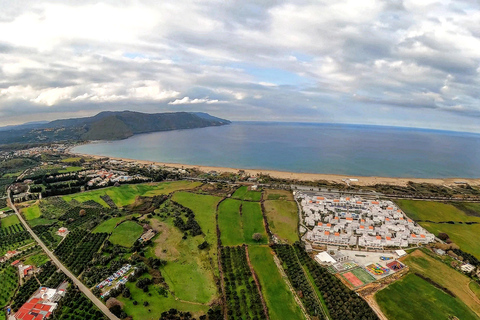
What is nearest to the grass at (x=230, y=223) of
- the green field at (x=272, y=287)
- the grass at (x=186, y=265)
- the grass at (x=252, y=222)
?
the grass at (x=252, y=222)

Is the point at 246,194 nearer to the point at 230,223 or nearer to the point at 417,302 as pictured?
the point at 230,223

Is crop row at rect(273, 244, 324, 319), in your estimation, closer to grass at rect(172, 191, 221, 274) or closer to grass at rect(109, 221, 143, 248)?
grass at rect(172, 191, 221, 274)

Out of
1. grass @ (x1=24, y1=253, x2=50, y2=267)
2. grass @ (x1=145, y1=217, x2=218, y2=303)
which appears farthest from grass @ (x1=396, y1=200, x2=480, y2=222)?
grass @ (x1=24, y1=253, x2=50, y2=267)

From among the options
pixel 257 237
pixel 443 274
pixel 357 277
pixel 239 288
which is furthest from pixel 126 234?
pixel 443 274

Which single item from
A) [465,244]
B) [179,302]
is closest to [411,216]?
[465,244]

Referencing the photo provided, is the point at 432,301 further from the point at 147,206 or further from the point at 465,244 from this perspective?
the point at 147,206

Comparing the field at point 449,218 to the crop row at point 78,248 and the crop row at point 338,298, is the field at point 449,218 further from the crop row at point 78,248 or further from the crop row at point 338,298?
the crop row at point 78,248

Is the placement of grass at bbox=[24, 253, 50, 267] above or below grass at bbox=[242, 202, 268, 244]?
below
